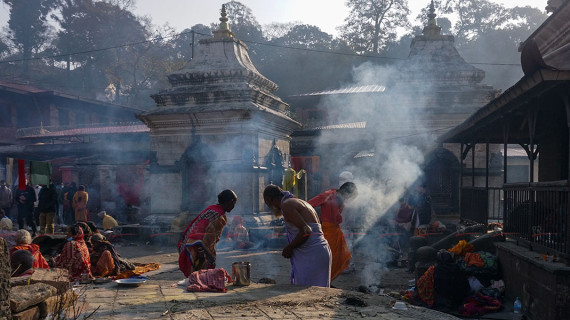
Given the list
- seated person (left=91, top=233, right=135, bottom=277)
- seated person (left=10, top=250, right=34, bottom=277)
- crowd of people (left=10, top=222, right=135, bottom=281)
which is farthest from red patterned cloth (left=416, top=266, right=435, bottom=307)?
seated person (left=10, top=250, right=34, bottom=277)

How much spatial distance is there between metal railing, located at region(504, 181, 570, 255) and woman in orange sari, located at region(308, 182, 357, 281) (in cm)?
264

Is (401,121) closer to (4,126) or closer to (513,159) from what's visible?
(513,159)

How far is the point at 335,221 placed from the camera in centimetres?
770

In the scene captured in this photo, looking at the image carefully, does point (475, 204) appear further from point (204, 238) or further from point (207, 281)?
point (207, 281)

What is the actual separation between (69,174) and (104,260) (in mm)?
15699

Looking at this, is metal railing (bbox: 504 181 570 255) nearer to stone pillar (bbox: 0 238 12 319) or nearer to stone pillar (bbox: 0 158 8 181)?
stone pillar (bbox: 0 238 12 319)

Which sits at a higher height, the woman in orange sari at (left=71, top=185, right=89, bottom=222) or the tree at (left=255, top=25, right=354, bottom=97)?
the tree at (left=255, top=25, right=354, bottom=97)

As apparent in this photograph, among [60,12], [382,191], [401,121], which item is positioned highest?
[60,12]

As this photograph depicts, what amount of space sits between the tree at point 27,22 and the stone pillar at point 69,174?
73.8ft

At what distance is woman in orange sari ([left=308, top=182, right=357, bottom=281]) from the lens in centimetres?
737

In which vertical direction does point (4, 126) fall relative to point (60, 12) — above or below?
below

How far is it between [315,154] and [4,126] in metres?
17.9

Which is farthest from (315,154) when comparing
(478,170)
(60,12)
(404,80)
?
(60,12)

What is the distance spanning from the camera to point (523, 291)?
7059 millimetres
